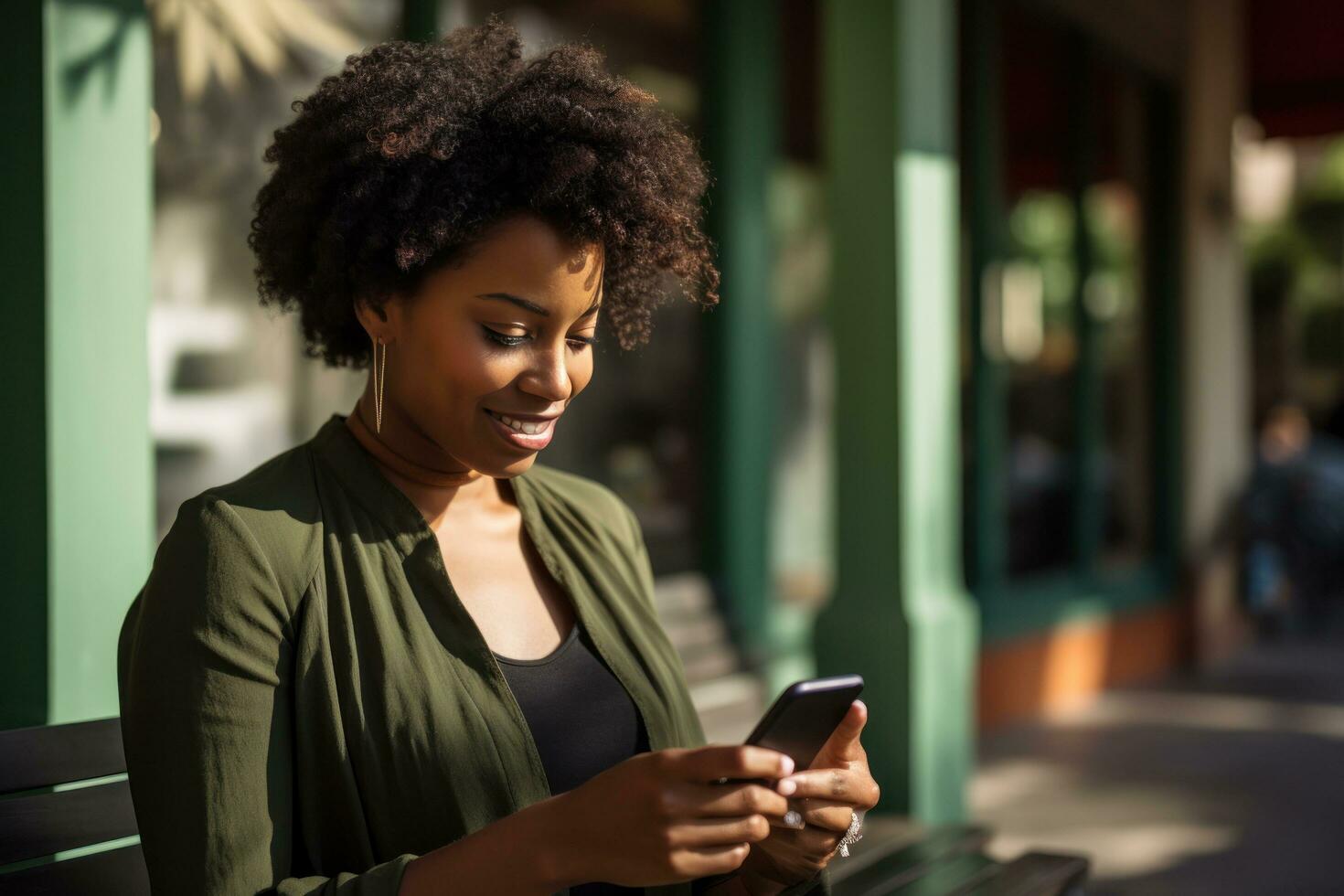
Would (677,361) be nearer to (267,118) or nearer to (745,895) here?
(267,118)

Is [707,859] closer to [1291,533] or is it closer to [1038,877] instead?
[1038,877]

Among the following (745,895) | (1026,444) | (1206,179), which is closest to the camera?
(745,895)

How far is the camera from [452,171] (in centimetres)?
179

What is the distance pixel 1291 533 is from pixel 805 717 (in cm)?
928

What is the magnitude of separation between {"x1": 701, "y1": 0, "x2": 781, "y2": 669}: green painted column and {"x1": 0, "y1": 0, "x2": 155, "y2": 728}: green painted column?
→ 354 cm

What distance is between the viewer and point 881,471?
457 centimetres

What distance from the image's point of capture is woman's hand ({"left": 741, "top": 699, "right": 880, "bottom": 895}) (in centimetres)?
163

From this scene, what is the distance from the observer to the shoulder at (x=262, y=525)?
1643 millimetres

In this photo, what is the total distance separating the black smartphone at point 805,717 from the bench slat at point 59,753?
1117 mm

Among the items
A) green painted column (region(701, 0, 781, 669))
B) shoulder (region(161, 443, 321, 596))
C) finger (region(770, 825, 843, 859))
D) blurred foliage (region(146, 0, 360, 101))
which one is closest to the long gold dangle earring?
shoulder (region(161, 443, 321, 596))

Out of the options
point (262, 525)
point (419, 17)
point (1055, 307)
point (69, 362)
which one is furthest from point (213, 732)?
point (1055, 307)

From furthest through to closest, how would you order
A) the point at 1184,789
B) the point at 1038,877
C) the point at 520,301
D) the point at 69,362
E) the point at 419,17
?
the point at 1184,789
the point at 419,17
the point at 1038,877
the point at 69,362
the point at 520,301

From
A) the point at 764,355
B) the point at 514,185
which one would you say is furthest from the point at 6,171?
the point at 764,355

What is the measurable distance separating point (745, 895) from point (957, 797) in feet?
9.46
